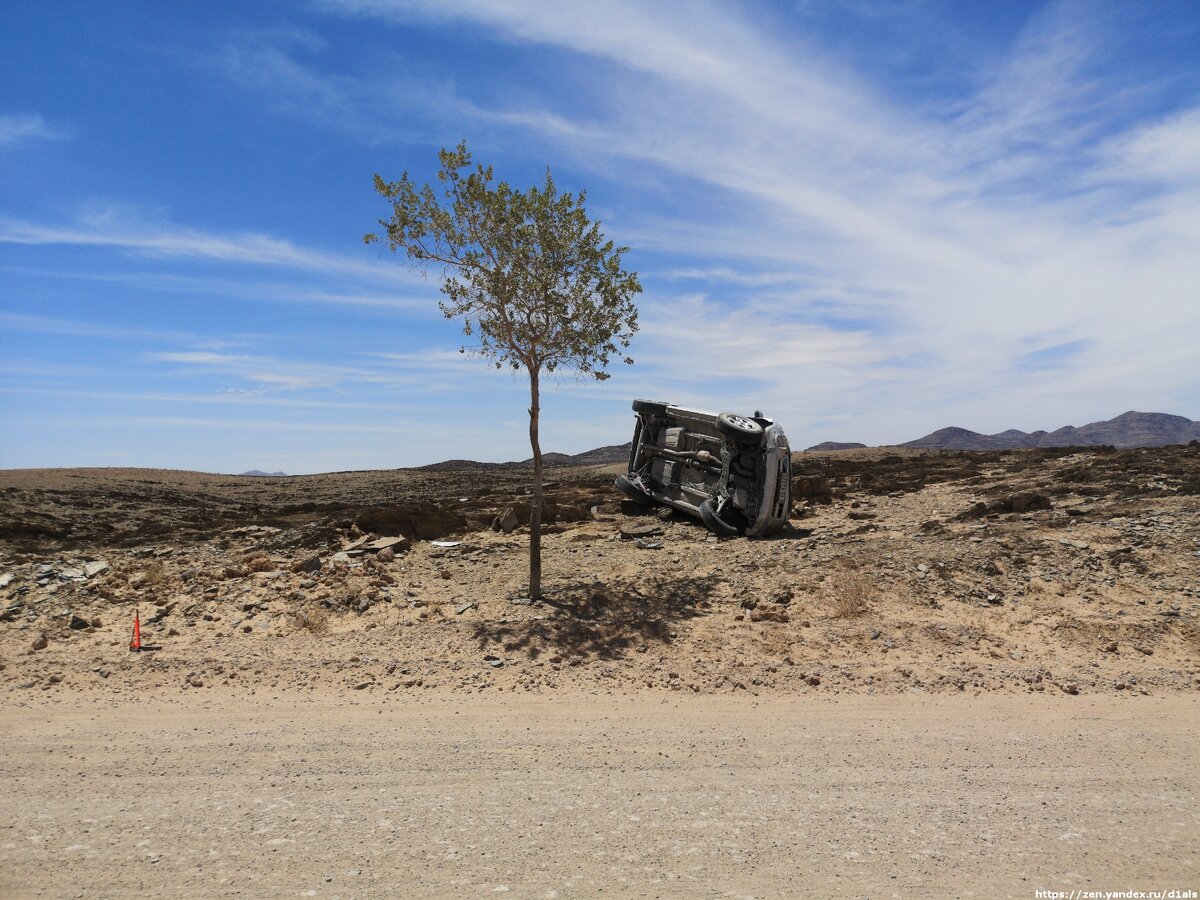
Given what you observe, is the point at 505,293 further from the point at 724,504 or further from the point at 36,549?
the point at 36,549

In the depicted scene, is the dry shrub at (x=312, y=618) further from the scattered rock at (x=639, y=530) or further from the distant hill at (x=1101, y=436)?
the distant hill at (x=1101, y=436)

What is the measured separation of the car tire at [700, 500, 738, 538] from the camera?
15.7 m

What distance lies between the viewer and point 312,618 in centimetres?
1074

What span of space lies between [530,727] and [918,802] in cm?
362

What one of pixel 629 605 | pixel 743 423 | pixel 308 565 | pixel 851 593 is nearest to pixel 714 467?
pixel 743 423

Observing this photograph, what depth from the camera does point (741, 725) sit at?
7.07m

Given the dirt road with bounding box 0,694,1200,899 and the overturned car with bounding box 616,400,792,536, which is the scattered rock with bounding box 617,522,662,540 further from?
the dirt road with bounding box 0,694,1200,899

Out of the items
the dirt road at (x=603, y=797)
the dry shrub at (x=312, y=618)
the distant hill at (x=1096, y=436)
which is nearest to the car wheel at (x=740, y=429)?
the dirt road at (x=603, y=797)

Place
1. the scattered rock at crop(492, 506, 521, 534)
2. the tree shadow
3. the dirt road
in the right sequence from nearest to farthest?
the dirt road
the tree shadow
the scattered rock at crop(492, 506, 521, 534)

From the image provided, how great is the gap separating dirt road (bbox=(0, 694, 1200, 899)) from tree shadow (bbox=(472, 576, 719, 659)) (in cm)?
161

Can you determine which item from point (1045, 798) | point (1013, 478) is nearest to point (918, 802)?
point (1045, 798)

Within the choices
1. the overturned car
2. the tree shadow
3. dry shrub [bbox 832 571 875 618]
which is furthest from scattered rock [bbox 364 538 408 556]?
dry shrub [bbox 832 571 875 618]

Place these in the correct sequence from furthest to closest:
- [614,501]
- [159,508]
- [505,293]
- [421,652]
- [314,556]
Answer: [159,508] < [614,501] < [314,556] < [505,293] < [421,652]

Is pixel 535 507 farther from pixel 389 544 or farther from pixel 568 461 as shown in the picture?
pixel 568 461
